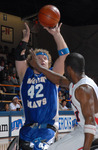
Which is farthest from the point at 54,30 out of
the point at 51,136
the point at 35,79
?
the point at 51,136

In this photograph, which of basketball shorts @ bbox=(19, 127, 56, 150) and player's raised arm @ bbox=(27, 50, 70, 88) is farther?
basketball shorts @ bbox=(19, 127, 56, 150)

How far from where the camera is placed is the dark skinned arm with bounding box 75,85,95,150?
2.42 meters

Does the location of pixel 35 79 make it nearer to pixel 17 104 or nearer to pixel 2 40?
pixel 17 104

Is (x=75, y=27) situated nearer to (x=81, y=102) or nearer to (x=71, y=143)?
(x=71, y=143)

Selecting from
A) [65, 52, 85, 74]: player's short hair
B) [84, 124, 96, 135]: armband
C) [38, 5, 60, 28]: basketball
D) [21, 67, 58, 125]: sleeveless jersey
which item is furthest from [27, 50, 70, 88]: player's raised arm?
[38, 5, 60, 28]: basketball

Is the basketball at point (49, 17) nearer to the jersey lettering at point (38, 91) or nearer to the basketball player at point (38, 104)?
the basketball player at point (38, 104)

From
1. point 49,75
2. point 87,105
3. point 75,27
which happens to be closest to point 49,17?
point 49,75

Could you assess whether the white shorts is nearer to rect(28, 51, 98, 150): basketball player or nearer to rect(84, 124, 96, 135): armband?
rect(28, 51, 98, 150): basketball player

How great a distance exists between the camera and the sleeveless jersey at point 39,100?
3551 mm

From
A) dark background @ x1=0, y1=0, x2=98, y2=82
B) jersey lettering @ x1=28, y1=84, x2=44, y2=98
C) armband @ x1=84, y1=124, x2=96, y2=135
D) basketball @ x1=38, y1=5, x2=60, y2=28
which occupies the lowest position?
armband @ x1=84, y1=124, x2=96, y2=135

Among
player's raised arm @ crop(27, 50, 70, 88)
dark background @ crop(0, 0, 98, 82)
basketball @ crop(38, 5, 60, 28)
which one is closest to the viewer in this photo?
player's raised arm @ crop(27, 50, 70, 88)

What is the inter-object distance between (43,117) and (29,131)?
0.26m

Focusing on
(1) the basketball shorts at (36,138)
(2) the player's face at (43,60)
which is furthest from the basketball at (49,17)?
(1) the basketball shorts at (36,138)

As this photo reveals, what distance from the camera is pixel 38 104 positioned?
3.56 metres
